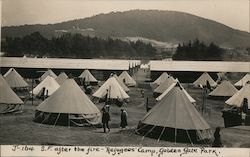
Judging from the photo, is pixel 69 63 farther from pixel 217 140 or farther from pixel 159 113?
pixel 217 140

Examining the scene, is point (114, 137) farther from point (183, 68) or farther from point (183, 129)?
point (183, 68)

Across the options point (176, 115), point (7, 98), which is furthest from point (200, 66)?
point (7, 98)

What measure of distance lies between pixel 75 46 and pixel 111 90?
3.68 meters

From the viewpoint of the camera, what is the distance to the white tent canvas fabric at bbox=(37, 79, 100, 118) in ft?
23.8

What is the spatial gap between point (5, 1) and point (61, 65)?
188cm

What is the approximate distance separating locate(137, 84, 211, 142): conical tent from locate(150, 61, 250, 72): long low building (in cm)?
59

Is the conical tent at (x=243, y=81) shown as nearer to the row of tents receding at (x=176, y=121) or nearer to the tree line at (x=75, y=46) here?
the row of tents receding at (x=176, y=121)

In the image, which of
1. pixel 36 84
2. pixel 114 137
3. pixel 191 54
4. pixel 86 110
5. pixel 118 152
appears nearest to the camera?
pixel 118 152

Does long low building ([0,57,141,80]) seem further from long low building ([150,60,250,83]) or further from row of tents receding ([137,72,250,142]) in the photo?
row of tents receding ([137,72,250,142])

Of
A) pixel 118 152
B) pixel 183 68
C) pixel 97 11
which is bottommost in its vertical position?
pixel 118 152

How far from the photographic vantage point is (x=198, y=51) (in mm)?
6891

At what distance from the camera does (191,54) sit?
270 inches

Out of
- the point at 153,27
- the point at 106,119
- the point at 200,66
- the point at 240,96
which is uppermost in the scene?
the point at 153,27

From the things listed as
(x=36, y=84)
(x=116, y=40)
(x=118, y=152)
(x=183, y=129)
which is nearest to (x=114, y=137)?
(x=118, y=152)
